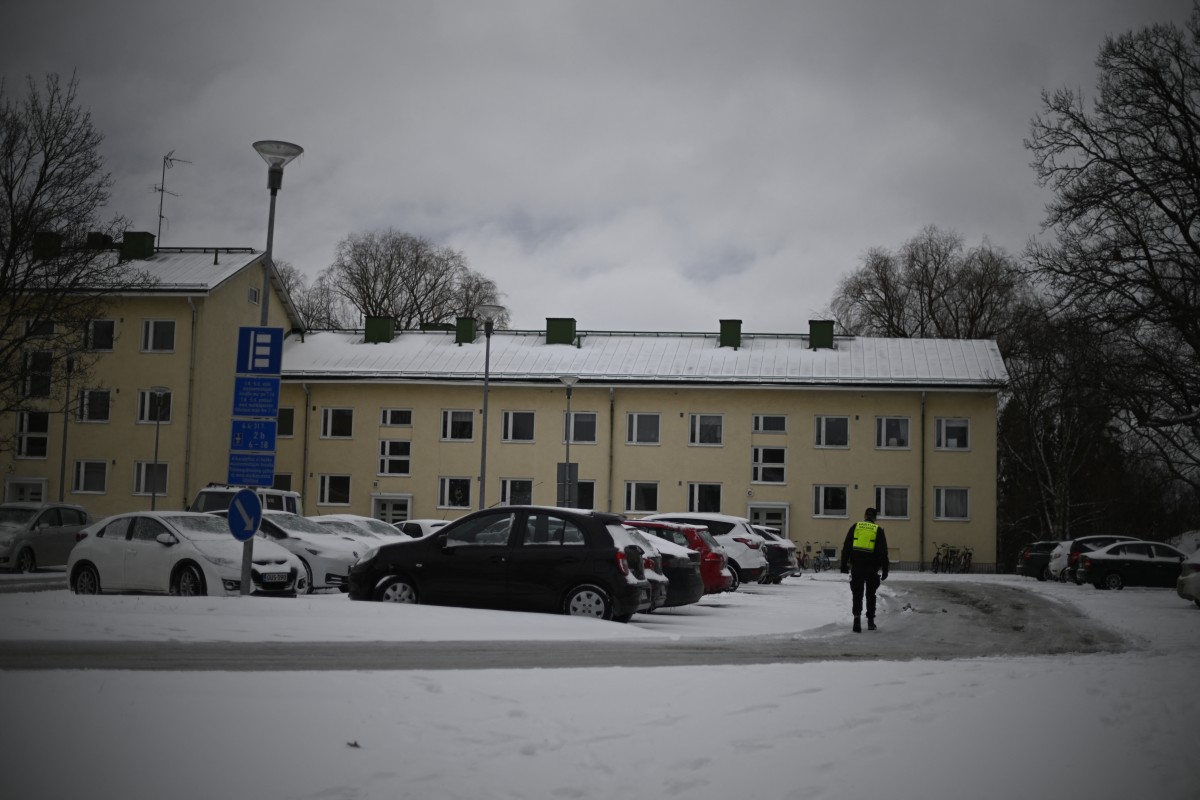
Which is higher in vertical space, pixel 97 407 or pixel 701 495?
pixel 97 407

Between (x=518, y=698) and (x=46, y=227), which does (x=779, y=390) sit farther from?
(x=518, y=698)

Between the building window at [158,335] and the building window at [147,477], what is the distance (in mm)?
4592

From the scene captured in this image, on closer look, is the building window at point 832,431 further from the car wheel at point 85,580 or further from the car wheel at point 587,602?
the car wheel at point 85,580

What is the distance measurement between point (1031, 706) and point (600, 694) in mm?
3058

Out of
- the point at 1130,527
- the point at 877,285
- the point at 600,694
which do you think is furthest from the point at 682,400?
the point at 600,694

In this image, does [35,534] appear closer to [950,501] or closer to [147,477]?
[147,477]

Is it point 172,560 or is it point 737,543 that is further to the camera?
point 737,543

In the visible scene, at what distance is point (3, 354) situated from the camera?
31938 mm

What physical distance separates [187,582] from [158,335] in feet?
104

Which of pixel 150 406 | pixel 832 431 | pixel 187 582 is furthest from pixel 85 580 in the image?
pixel 832 431

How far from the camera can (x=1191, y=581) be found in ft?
78.9

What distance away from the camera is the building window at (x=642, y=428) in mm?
49781

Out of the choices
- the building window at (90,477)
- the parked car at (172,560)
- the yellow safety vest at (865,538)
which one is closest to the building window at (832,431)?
the building window at (90,477)

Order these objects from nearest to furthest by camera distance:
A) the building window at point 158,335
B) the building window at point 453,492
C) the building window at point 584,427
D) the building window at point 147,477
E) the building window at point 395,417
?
the building window at point 147,477 < the building window at point 158,335 < the building window at point 584,427 < the building window at point 453,492 < the building window at point 395,417
